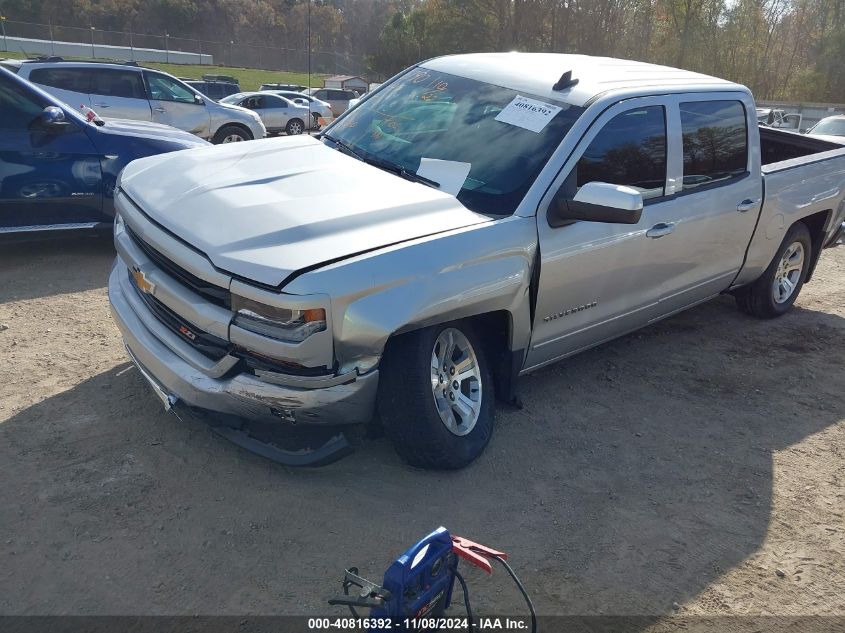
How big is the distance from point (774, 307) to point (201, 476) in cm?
486

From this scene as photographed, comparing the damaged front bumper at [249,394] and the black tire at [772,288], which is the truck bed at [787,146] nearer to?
the black tire at [772,288]

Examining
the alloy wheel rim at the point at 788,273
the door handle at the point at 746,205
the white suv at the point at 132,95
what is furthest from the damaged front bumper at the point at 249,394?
the white suv at the point at 132,95

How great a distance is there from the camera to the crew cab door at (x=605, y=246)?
3.85 m

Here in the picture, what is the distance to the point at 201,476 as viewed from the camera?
342 cm

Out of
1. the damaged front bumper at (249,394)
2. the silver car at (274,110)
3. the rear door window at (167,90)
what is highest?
the rear door window at (167,90)

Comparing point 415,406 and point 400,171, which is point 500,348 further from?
point 400,171

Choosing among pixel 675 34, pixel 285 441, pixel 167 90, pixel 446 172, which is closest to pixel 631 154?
pixel 446 172

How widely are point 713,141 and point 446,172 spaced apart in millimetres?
2003

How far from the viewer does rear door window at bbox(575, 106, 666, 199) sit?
4012mm

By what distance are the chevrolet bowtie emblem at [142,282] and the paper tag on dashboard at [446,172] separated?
57.4 inches

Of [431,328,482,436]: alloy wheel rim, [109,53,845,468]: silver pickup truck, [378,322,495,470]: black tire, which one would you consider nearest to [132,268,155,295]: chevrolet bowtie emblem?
[109,53,845,468]: silver pickup truck

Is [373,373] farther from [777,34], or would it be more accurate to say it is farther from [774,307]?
[777,34]

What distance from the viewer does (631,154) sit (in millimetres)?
4250

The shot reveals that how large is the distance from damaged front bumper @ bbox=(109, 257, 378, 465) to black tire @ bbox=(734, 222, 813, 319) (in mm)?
4092
